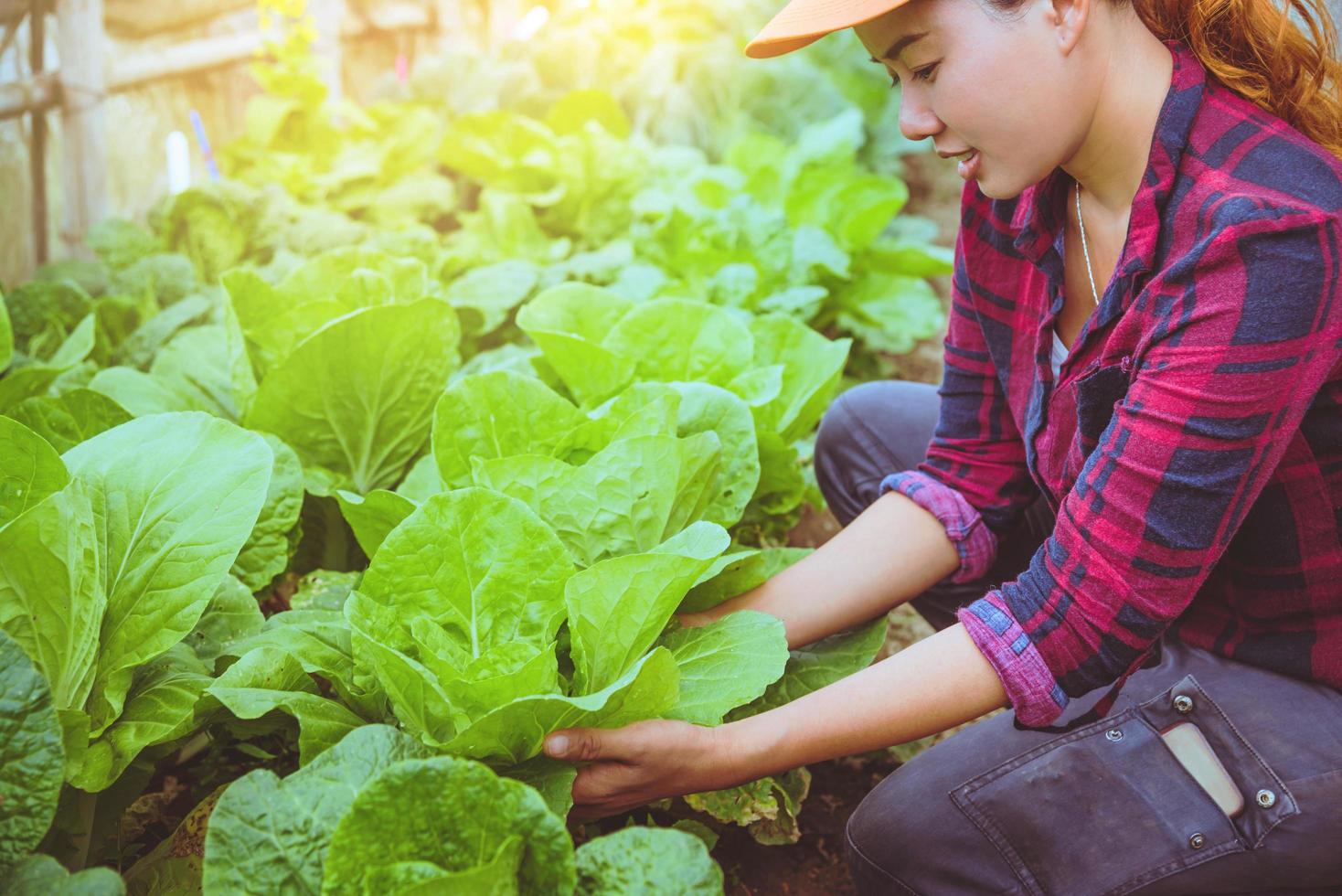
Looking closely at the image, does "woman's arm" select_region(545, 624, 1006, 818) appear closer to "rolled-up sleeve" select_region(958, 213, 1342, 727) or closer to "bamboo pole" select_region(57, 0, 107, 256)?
"rolled-up sleeve" select_region(958, 213, 1342, 727)

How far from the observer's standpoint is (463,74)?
402 cm

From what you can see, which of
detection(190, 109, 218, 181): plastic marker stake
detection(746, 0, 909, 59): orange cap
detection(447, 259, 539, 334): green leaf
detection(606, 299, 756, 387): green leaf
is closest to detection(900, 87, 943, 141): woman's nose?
detection(746, 0, 909, 59): orange cap

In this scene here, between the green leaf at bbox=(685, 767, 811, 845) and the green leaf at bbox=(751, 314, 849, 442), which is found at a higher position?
the green leaf at bbox=(751, 314, 849, 442)

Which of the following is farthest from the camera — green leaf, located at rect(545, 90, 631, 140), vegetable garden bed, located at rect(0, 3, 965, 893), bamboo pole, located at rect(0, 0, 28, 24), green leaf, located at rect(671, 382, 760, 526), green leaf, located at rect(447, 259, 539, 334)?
green leaf, located at rect(545, 90, 631, 140)

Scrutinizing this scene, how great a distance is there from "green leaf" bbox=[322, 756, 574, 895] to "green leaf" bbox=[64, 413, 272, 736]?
0.37 metres

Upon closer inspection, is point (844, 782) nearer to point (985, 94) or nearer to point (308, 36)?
point (985, 94)

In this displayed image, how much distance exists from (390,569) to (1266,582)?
103 centimetres

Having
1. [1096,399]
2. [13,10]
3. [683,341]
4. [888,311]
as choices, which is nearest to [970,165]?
[1096,399]

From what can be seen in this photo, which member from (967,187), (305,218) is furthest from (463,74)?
(967,187)

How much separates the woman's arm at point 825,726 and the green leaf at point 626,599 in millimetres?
89

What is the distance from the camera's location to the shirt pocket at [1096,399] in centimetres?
127

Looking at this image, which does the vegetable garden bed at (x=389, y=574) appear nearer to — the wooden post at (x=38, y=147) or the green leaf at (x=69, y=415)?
the green leaf at (x=69, y=415)

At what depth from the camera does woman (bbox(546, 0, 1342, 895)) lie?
3.70 feet

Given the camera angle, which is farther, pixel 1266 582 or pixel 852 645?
pixel 852 645
